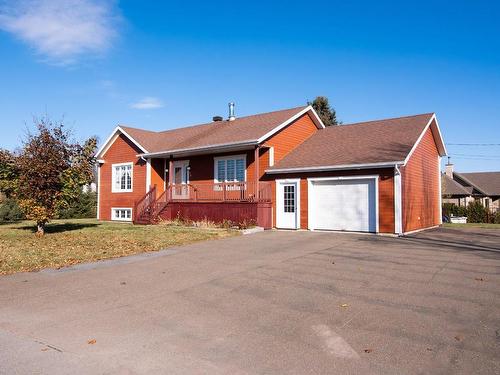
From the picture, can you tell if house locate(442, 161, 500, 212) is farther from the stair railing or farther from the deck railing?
the stair railing

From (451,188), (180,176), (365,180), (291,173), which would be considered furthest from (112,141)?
(451,188)

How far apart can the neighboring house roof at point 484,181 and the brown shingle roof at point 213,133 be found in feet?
113

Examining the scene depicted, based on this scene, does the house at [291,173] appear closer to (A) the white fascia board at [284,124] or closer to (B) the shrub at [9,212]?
(A) the white fascia board at [284,124]

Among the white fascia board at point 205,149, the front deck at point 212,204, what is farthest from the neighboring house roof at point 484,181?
the white fascia board at point 205,149

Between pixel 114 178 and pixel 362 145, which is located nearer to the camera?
pixel 362 145

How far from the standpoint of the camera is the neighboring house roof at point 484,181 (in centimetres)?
4766

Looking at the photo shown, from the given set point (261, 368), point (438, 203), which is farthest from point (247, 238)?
point (438, 203)

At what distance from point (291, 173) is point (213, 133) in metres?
6.85

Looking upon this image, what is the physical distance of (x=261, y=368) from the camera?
429 cm

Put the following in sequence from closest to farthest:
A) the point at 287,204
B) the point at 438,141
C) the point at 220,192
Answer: the point at 287,204 → the point at 220,192 → the point at 438,141

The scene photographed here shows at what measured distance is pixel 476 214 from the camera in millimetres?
34719

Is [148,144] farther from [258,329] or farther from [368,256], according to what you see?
[258,329]

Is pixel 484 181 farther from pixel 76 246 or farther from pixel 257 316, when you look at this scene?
pixel 257 316

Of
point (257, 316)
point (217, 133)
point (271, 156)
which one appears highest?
point (217, 133)
